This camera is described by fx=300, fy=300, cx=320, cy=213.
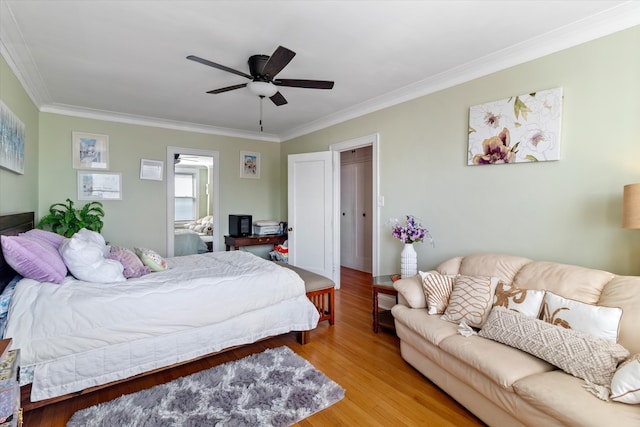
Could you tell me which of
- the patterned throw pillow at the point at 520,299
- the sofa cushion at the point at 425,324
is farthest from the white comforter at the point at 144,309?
the patterned throw pillow at the point at 520,299

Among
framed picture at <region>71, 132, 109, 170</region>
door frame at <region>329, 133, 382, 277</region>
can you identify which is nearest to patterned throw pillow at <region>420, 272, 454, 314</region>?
door frame at <region>329, 133, 382, 277</region>

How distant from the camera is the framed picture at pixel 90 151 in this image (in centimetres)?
407

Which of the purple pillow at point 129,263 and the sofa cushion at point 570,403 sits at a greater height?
the purple pillow at point 129,263

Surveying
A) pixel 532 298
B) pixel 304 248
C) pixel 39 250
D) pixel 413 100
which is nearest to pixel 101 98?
pixel 39 250

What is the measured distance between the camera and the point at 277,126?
16.8 ft

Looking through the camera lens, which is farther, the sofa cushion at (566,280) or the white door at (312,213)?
the white door at (312,213)

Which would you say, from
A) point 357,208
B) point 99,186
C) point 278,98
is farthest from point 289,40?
point 357,208

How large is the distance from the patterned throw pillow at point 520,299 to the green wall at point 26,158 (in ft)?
12.6

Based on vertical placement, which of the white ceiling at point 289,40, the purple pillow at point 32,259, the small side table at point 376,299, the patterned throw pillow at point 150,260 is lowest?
the small side table at point 376,299

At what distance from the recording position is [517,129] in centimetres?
253

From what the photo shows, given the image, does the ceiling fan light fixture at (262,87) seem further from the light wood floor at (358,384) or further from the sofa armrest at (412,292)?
the light wood floor at (358,384)

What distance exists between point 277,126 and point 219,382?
4.00m

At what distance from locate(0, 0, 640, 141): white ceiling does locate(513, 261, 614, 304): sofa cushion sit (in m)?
1.67

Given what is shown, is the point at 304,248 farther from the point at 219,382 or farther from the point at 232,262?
the point at 219,382
